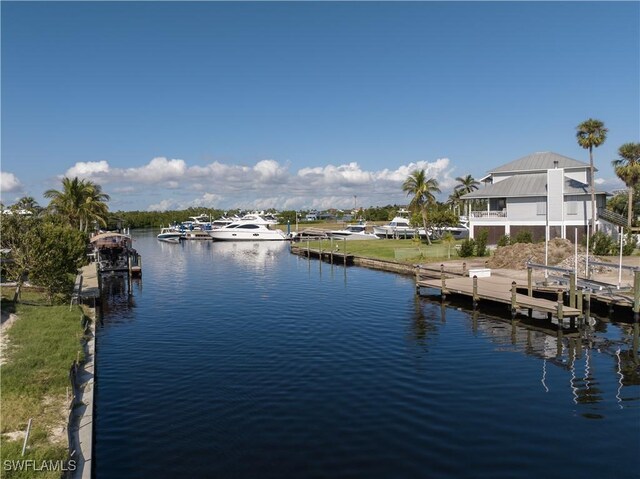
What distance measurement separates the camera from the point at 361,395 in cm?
1797

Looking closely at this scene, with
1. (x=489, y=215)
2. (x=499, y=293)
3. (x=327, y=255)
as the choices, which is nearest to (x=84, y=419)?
(x=499, y=293)

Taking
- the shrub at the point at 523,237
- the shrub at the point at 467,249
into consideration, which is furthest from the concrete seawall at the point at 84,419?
the shrub at the point at 523,237

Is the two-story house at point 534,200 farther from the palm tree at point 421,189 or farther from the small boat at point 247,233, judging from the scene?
the small boat at point 247,233

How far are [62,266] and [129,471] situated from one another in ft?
65.4

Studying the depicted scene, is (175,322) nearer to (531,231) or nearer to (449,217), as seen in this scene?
(531,231)

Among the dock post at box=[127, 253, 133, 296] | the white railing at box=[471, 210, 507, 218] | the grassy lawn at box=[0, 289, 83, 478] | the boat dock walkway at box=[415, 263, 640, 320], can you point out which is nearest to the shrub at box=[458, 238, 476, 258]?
the white railing at box=[471, 210, 507, 218]

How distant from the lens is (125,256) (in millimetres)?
55875

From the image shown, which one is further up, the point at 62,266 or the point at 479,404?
the point at 62,266

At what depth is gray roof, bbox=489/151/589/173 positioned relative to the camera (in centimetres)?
6091

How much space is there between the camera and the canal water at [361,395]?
13.4m

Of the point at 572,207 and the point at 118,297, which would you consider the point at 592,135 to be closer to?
the point at 572,207

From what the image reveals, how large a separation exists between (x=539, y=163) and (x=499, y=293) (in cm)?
3710

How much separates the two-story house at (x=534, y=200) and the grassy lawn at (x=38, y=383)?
4570 centimetres

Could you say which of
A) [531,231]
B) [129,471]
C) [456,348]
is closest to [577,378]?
[456,348]
